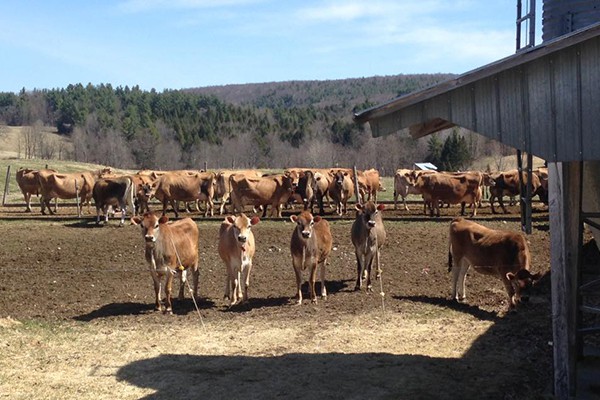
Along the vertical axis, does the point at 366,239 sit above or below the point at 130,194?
below

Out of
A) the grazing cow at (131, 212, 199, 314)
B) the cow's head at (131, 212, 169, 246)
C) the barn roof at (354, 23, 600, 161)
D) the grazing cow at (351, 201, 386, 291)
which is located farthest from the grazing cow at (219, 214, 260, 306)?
the barn roof at (354, 23, 600, 161)

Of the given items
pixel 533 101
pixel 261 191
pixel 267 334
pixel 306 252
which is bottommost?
pixel 267 334

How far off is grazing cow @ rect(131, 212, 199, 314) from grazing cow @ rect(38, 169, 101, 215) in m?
16.2

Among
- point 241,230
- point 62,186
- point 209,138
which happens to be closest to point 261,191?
point 62,186

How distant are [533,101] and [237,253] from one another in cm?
776

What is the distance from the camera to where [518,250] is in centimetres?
1346

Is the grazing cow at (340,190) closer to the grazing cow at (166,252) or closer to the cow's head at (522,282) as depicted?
the grazing cow at (166,252)

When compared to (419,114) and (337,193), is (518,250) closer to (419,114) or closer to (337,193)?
(419,114)

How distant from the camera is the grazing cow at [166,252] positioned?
13930mm

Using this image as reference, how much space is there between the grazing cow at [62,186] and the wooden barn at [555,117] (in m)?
23.7

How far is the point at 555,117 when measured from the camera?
26.0ft

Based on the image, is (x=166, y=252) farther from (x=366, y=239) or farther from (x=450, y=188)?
(x=450, y=188)

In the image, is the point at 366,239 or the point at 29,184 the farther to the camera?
the point at 29,184

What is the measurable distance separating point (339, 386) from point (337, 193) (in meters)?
20.5
